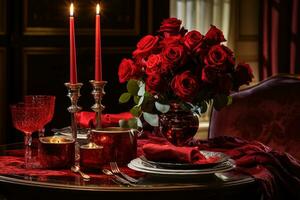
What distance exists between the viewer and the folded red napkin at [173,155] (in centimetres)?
129

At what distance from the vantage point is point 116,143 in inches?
54.4

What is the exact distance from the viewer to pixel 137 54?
1452mm

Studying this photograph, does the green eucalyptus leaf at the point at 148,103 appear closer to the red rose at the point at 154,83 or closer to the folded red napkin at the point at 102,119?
the red rose at the point at 154,83

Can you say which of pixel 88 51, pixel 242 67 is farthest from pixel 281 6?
pixel 242 67

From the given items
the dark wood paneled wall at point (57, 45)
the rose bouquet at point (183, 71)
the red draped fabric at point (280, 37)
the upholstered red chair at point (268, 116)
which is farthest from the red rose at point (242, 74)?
the red draped fabric at point (280, 37)

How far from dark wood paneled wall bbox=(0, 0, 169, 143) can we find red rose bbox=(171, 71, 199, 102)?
1.66 metres

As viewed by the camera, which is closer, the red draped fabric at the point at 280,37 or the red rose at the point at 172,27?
the red rose at the point at 172,27

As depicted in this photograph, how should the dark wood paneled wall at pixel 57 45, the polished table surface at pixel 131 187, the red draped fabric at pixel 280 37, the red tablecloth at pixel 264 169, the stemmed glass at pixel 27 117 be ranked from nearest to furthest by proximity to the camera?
the polished table surface at pixel 131 187 → the red tablecloth at pixel 264 169 → the stemmed glass at pixel 27 117 → the dark wood paneled wall at pixel 57 45 → the red draped fabric at pixel 280 37

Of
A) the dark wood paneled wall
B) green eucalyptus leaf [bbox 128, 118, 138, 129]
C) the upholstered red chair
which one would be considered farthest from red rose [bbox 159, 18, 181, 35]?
the dark wood paneled wall

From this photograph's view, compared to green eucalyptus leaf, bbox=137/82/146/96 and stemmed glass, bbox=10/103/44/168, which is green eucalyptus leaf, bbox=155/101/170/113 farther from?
stemmed glass, bbox=10/103/44/168

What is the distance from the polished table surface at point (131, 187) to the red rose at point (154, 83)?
0.64 feet

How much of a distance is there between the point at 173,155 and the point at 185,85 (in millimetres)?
159

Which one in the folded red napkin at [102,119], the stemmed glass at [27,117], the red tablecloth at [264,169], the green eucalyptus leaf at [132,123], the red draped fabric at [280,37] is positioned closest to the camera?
the red tablecloth at [264,169]

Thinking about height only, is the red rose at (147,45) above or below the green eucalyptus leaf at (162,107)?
above
